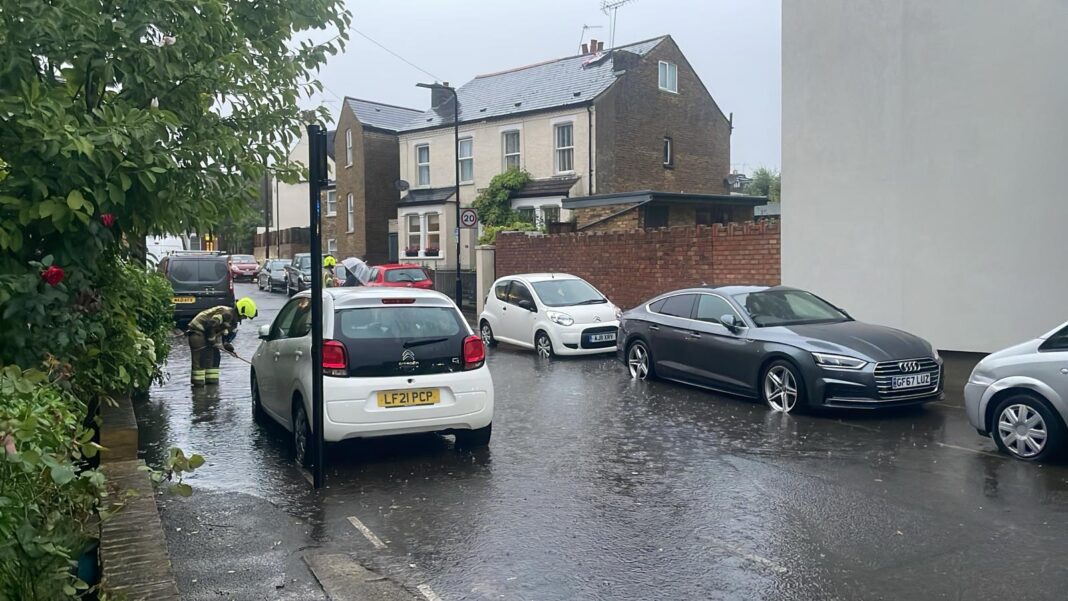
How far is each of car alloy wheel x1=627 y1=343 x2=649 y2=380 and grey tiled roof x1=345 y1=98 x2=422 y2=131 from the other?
32302 mm

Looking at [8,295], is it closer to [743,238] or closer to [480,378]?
[480,378]

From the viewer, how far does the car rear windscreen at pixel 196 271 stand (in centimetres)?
2039

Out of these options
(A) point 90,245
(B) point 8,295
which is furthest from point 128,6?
(B) point 8,295

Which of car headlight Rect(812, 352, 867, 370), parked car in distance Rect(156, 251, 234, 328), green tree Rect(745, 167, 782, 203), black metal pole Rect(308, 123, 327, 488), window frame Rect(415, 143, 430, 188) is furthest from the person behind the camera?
green tree Rect(745, 167, 782, 203)

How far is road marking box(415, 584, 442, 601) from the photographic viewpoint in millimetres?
4828

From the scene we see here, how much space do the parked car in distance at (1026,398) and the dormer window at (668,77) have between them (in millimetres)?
28986

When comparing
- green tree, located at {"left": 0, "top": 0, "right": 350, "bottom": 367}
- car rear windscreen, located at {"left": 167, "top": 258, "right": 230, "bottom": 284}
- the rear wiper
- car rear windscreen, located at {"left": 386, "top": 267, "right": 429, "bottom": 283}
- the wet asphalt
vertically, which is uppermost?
green tree, located at {"left": 0, "top": 0, "right": 350, "bottom": 367}

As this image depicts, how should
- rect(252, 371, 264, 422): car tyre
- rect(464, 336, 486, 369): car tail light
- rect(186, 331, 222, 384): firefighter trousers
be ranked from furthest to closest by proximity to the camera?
rect(186, 331, 222, 384): firefighter trousers < rect(252, 371, 264, 422): car tyre < rect(464, 336, 486, 369): car tail light

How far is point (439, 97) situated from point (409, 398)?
36.3 meters

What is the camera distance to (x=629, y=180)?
3394 cm

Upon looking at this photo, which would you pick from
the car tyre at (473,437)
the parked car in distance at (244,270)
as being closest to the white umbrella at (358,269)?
the car tyre at (473,437)

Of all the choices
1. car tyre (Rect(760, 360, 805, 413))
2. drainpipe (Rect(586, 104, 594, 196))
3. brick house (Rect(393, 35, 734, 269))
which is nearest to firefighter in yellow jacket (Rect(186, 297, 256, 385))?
car tyre (Rect(760, 360, 805, 413))

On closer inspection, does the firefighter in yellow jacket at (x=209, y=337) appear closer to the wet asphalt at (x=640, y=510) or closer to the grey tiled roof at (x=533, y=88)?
the wet asphalt at (x=640, y=510)

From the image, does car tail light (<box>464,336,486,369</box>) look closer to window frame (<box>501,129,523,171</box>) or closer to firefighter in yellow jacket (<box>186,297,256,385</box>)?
firefighter in yellow jacket (<box>186,297,256,385</box>)
